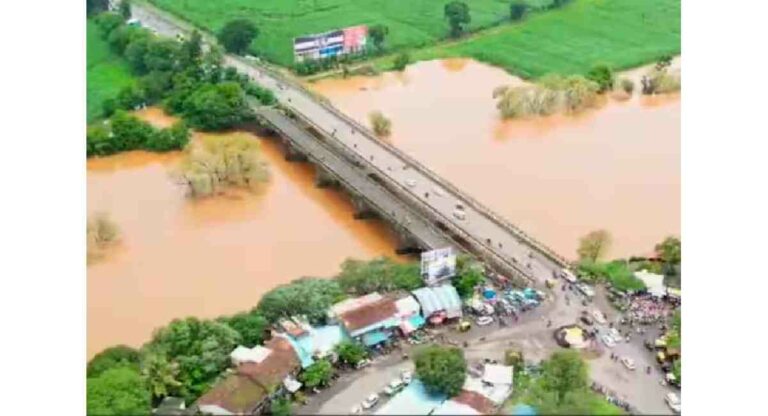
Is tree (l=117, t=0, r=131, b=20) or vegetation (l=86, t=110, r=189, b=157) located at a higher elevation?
tree (l=117, t=0, r=131, b=20)

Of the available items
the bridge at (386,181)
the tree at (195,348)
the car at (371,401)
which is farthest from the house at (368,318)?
the bridge at (386,181)

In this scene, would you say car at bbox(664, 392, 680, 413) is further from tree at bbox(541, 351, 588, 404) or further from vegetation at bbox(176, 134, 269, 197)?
vegetation at bbox(176, 134, 269, 197)

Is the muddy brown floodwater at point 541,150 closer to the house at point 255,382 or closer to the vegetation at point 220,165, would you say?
the vegetation at point 220,165

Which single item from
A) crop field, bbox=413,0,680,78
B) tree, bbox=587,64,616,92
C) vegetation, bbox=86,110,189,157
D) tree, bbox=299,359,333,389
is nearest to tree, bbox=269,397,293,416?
tree, bbox=299,359,333,389

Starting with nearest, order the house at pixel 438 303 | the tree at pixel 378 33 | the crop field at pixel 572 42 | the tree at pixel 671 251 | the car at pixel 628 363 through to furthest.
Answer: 1. the car at pixel 628 363
2. the house at pixel 438 303
3. the tree at pixel 671 251
4. the tree at pixel 378 33
5. the crop field at pixel 572 42
